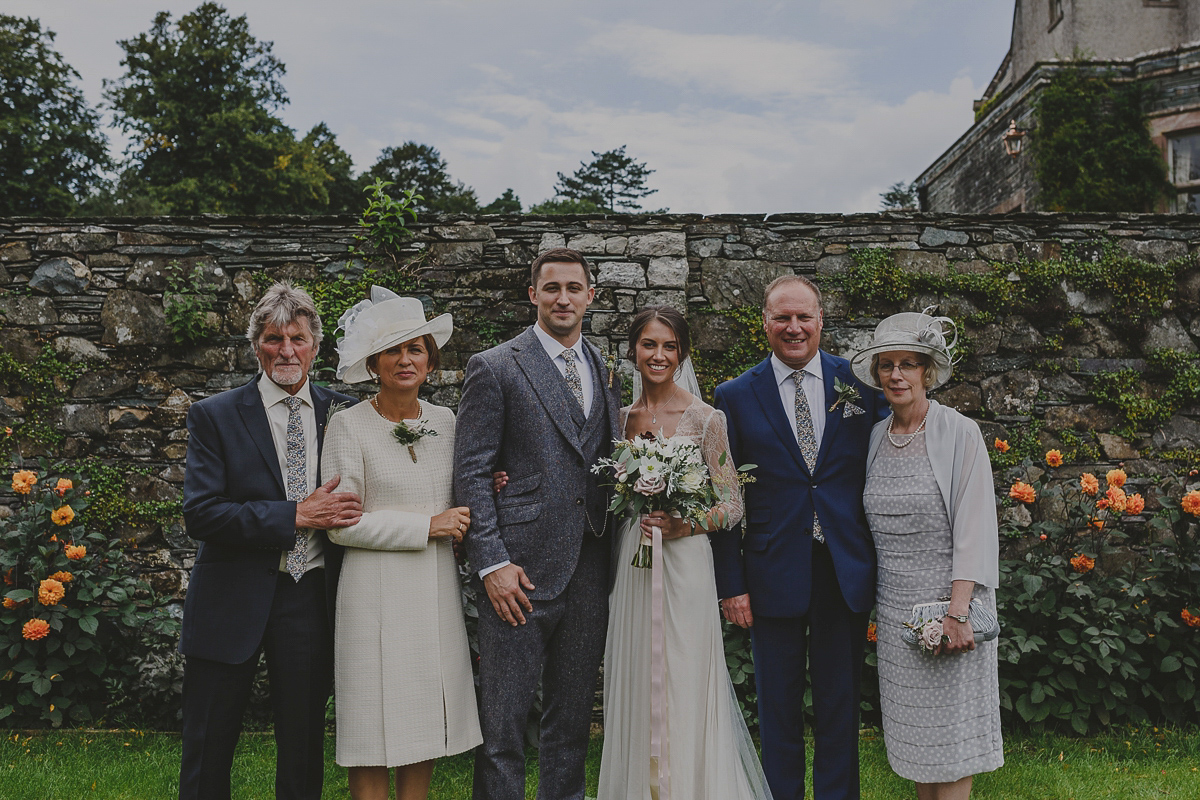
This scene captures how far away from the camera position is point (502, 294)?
5059mm

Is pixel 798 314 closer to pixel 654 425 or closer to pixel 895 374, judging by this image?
pixel 895 374

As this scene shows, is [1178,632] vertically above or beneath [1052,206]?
beneath

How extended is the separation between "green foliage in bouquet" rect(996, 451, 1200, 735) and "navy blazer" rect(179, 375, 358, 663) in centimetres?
372

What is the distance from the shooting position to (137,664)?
4.44 m

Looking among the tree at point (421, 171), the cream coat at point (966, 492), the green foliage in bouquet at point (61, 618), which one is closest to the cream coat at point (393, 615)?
the cream coat at point (966, 492)

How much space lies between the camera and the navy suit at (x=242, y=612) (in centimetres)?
264

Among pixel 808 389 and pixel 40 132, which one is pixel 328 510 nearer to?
pixel 808 389

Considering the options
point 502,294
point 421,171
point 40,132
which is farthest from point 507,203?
point 502,294

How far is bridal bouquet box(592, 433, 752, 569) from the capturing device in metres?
2.71

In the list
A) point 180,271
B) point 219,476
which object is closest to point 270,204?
point 180,271

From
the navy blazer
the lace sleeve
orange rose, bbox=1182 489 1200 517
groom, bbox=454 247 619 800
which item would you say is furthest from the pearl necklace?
orange rose, bbox=1182 489 1200 517

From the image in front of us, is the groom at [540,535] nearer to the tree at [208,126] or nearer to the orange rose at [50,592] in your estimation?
the orange rose at [50,592]

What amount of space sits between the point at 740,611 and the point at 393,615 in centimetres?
137

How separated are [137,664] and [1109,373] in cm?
639
